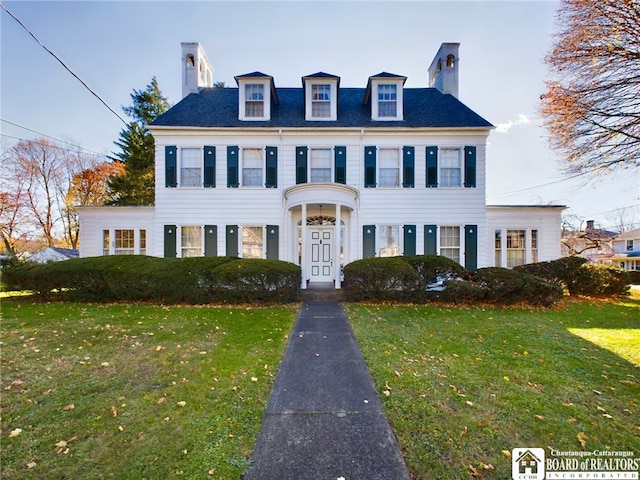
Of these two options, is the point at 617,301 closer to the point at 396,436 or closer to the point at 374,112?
the point at 374,112

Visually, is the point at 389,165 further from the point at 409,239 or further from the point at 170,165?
the point at 170,165

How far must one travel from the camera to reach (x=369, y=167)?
453 inches

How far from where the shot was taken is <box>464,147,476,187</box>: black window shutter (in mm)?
11445

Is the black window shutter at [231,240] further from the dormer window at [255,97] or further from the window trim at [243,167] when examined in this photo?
the dormer window at [255,97]

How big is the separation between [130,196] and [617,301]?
3097 centimetres

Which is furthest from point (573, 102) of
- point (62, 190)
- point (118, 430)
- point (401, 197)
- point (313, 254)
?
point (62, 190)

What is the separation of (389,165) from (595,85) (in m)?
7.56

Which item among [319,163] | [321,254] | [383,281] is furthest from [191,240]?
[383,281]

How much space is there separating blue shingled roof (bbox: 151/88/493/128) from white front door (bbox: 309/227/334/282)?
4627 mm

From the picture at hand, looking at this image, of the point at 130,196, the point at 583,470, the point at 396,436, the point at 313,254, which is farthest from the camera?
the point at 130,196

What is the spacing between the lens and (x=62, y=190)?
24.7 meters

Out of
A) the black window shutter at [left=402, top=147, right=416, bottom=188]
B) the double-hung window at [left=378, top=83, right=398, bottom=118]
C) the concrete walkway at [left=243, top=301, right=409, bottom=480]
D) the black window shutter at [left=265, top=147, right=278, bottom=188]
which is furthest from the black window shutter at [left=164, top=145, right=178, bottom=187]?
the concrete walkway at [left=243, top=301, right=409, bottom=480]

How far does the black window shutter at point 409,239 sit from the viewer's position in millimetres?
11328

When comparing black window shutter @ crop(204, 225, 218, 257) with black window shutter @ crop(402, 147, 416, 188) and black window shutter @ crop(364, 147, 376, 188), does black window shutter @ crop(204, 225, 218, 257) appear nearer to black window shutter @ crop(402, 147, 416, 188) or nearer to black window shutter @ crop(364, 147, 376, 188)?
black window shutter @ crop(364, 147, 376, 188)
